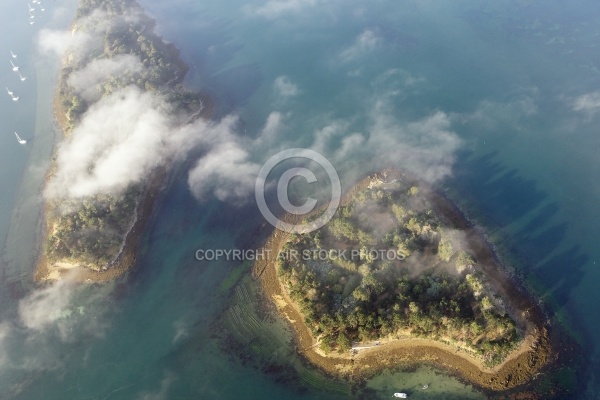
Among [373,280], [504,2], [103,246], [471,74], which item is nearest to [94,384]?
[103,246]

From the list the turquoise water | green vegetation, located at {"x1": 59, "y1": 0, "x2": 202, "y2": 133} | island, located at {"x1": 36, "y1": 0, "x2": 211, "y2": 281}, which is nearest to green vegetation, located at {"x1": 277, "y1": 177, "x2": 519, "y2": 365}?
the turquoise water

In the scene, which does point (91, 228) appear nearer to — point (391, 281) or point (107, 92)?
point (107, 92)

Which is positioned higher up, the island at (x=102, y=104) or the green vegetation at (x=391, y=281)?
the island at (x=102, y=104)

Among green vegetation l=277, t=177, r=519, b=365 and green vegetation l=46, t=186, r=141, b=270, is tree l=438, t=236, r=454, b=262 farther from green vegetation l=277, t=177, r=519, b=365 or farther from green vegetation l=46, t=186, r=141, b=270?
green vegetation l=46, t=186, r=141, b=270

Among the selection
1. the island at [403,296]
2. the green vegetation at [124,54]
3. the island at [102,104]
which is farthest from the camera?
the green vegetation at [124,54]

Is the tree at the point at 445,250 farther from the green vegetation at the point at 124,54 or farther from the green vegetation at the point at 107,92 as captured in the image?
the green vegetation at the point at 124,54

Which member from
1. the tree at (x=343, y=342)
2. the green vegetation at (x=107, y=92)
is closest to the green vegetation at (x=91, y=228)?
the green vegetation at (x=107, y=92)
